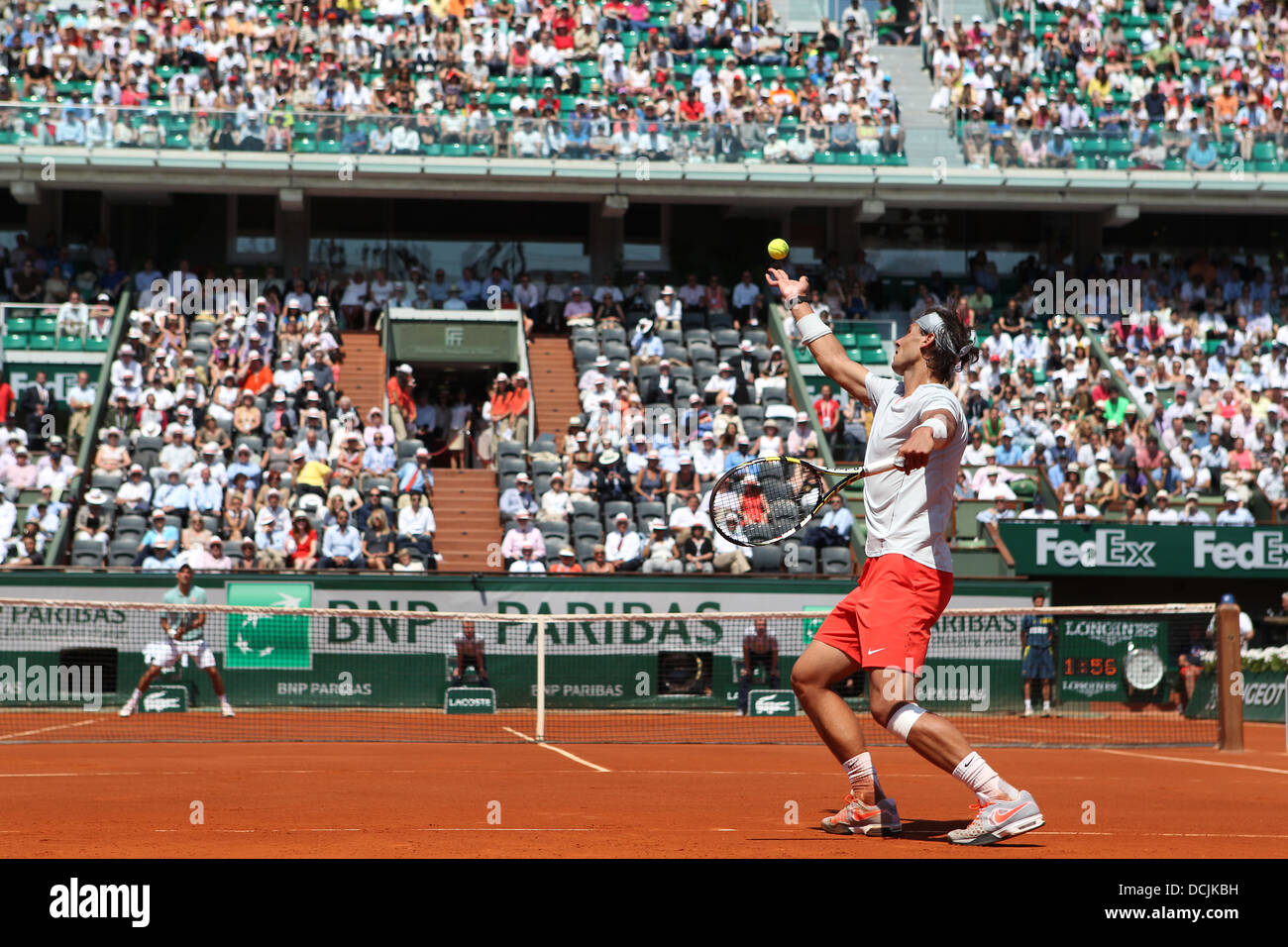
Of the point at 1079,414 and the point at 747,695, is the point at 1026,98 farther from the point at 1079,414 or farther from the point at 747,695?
the point at 747,695

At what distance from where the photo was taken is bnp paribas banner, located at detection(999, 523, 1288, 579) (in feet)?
71.3

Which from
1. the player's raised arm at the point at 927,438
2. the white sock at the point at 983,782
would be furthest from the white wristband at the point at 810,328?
the white sock at the point at 983,782

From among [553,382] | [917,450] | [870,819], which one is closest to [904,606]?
[917,450]

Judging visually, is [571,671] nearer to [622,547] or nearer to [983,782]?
[622,547]

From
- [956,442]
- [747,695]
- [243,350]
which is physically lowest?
[747,695]

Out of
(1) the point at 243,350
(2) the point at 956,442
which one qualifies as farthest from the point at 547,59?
(2) the point at 956,442

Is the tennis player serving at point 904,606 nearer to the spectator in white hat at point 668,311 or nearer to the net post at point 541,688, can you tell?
the net post at point 541,688

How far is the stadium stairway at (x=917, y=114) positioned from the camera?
28.5 metres

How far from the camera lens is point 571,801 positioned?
29.2 feet

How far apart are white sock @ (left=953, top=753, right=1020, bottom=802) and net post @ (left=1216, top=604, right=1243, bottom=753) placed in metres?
9.15

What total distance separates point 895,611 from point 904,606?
46mm

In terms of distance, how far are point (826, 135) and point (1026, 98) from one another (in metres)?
4.93

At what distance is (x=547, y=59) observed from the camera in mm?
29406

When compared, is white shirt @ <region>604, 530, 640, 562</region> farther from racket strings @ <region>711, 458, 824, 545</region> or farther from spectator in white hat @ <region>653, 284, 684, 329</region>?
racket strings @ <region>711, 458, 824, 545</region>
